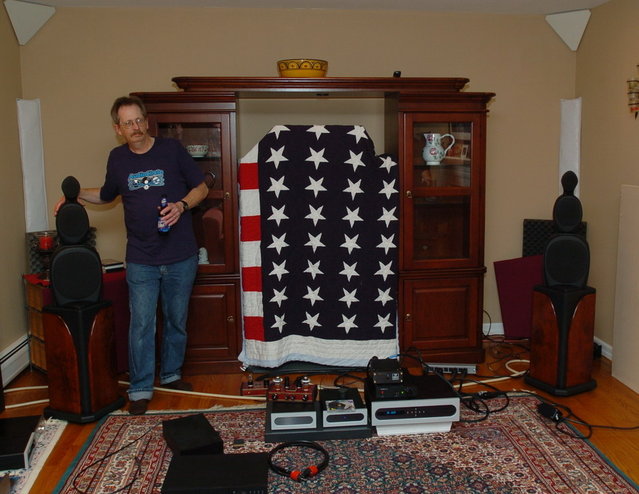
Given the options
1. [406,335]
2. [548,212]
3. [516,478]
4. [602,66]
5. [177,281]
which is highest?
[602,66]

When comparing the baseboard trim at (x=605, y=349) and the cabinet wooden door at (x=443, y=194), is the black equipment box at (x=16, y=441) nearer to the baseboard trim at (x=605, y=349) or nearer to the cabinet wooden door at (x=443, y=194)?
the cabinet wooden door at (x=443, y=194)

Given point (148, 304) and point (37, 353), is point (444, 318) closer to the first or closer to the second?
point (148, 304)

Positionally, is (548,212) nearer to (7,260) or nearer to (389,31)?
(389,31)

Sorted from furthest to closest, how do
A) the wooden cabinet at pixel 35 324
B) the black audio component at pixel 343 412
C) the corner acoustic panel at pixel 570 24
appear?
the corner acoustic panel at pixel 570 24
the wooden cabinet at pixel 35 324
the black audio component at pixel 343 412

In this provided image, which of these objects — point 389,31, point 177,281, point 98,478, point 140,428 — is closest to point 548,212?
point 389,31

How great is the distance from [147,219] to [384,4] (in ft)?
6.12

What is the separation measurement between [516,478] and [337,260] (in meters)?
1.43

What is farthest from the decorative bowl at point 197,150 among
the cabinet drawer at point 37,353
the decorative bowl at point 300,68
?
the cabinet drawer at point 37,353

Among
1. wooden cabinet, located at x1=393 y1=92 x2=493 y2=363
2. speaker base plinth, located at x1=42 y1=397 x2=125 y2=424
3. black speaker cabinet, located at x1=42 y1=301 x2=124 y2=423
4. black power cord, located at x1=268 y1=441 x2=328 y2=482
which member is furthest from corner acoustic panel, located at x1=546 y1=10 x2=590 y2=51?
speaker base plinth, located at x1=42 y1=397 x2=125 y2=424

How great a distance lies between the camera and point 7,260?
10.8 ft

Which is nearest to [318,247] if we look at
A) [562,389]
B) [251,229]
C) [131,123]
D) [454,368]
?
[251,229]

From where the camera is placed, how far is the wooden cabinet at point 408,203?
3.21 m

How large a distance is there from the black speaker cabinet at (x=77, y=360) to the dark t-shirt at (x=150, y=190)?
33 centimetres

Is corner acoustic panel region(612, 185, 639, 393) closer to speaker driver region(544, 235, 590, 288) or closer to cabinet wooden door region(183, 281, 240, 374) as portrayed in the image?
speaker driver region(544, 235, 590, 288)
